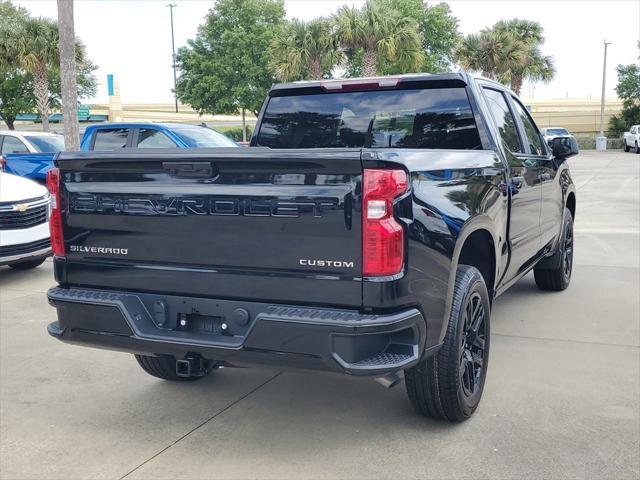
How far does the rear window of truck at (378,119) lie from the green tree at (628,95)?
151 ft

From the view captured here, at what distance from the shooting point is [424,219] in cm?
316

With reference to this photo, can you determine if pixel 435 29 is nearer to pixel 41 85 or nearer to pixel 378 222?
pixel 41 85

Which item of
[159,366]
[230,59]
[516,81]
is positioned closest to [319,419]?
[159,366]

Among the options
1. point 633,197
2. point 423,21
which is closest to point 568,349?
point 633,197

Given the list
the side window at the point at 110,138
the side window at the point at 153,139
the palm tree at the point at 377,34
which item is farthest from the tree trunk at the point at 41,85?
the side window at the point at 153,139

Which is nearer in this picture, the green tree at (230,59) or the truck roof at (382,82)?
the truck roof at (382,82)

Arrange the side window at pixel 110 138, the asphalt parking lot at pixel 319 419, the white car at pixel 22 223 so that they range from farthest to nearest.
A: the side window at pixel 110 138
the white car at pixel 22 223
the asphalt parking lot at pixel 319 419

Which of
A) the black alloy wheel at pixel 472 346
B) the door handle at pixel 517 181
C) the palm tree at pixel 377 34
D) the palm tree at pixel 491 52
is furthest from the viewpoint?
the palm tree at pixel 491 52

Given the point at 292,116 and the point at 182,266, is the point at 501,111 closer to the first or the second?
the point at 292,116

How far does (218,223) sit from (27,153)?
11905 millimetres

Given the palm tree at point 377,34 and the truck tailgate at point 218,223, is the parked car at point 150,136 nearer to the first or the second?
the truck tailgate at point 218,223

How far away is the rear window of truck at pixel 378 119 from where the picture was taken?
14.8 ft

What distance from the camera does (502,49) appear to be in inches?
1380

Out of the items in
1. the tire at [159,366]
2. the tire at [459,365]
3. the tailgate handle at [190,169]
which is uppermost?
the tailgate handle at [190,169]
